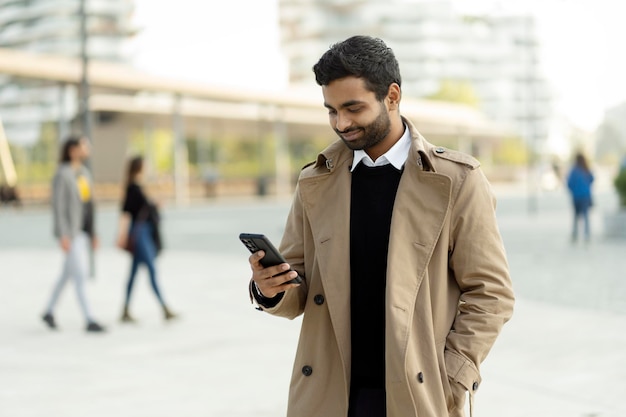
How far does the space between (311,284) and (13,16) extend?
353ft

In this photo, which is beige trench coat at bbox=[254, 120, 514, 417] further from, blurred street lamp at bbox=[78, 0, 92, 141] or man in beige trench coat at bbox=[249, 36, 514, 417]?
blurred street lamp at bbox=[78, 0, 92, 141]

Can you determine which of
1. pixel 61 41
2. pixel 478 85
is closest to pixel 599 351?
pixel 61 41

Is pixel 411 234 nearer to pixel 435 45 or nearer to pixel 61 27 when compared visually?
pixel 61 27

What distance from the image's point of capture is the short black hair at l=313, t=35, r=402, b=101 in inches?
88.7

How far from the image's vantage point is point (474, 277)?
2.37 metres

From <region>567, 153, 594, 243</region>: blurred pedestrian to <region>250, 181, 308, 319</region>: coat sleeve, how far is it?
14.2m

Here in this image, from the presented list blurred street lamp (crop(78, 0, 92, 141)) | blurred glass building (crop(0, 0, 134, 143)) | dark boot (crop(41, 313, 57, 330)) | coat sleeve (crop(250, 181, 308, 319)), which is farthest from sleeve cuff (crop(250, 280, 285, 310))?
blurred glass building (crop(0, 0, 134, 143))

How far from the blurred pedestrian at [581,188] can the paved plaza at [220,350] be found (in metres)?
2.48

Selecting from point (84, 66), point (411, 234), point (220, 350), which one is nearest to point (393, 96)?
point (411, 234)

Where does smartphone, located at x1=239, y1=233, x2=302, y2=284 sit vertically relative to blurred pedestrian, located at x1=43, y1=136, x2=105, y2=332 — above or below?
above

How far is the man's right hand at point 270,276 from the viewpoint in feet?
7.59

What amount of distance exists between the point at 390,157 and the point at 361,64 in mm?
263

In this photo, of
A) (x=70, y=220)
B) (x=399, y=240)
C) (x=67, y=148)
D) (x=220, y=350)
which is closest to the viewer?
(x=399, y=240)

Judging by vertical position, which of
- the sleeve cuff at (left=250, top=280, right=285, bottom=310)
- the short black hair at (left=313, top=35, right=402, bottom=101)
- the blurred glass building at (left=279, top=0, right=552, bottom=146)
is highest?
the blurred glass building at (left=279, top=0, right=552, bottom=146)
